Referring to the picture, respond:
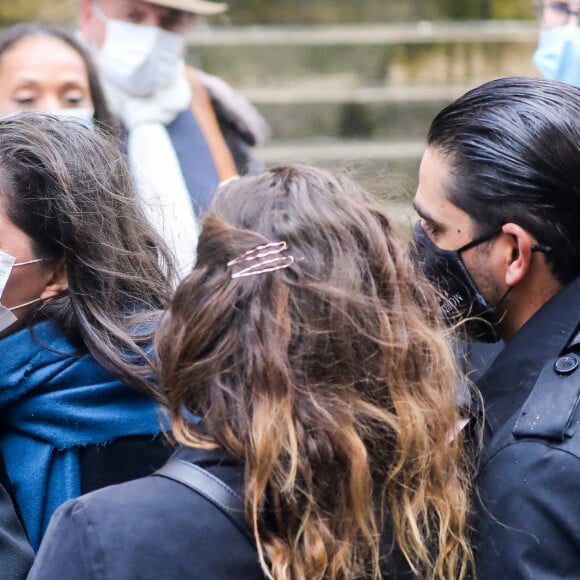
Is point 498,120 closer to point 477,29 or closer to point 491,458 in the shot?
point 491,458

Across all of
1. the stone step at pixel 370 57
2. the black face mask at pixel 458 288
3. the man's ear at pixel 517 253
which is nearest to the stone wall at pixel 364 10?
the stone step at pixel 370 57

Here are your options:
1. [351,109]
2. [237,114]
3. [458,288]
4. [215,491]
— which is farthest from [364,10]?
[215,491]

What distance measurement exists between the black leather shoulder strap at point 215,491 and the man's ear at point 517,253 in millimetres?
794

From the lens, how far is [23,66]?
3348 millimetres

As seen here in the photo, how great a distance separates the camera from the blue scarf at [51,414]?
1.73 m

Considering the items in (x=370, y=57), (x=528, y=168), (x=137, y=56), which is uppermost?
(x=528, y=168)

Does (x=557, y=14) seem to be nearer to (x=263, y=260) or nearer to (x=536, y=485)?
(x=536, y=485)

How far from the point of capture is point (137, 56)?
376 cm

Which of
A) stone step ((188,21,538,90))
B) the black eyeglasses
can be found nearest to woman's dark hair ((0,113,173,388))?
the black eyeglasses

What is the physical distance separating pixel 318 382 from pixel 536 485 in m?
0.43

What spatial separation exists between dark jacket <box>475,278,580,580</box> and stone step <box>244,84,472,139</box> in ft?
16.7

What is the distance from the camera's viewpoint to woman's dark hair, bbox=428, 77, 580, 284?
5.73 feet

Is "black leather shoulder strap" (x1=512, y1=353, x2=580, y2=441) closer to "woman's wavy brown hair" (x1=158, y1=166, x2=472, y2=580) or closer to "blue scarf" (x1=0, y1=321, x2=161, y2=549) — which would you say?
"woman's wavy brown hair" (x1=158, y1=166, x2=472, y2=580)

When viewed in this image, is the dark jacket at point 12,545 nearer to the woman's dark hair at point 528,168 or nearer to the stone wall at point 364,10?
the woman's dark hair at point 528,168
